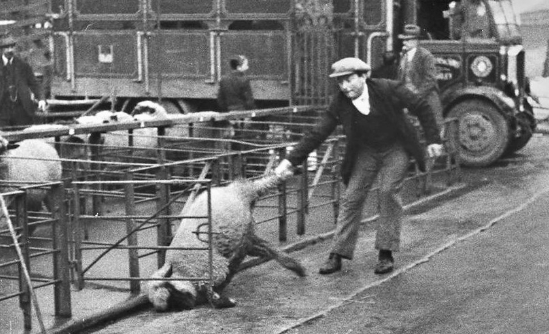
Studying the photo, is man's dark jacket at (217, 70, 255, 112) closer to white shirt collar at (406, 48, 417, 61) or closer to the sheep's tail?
white shirt collar at (406, 48, 417, 61)

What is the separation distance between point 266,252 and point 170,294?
965 millimetres

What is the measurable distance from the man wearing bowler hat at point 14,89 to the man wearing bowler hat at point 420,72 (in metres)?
5.54

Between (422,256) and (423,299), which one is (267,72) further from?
(423,299)

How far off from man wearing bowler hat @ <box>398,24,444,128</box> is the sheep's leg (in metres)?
6.84

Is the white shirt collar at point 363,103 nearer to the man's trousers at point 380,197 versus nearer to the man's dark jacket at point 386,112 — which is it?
the man's dark jacket at point 386,112

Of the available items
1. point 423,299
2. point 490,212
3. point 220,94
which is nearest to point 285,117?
point 220,94

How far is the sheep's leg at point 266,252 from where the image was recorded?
9.23 m

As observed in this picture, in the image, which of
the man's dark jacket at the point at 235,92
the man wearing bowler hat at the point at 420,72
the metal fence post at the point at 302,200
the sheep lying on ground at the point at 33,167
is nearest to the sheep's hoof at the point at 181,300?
the sheep lying on ground at the point at 33,167

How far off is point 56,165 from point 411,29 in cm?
651

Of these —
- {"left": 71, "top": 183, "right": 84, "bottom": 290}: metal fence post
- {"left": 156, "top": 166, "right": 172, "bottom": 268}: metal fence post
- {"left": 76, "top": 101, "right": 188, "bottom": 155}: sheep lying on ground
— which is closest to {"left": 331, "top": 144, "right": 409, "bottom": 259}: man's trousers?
{"left": 156, "top": 166, "right": 172, "bottom": 268}: metal fence post

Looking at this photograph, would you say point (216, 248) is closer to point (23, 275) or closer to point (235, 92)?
point (23, 275)

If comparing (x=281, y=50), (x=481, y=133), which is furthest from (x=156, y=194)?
(x=281, y=50)

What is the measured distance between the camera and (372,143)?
33.3 feet

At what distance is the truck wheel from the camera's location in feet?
60.4
